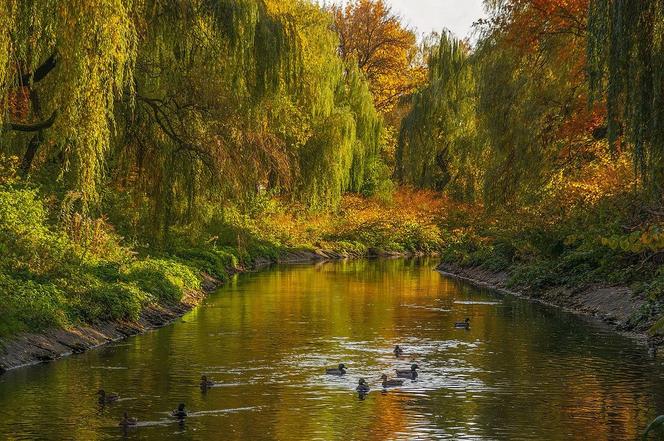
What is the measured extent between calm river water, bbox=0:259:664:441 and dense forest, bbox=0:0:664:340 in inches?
85.1

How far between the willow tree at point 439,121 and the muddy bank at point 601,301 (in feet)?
59.5

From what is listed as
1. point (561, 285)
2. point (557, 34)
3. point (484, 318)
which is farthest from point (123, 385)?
point (561, 285)

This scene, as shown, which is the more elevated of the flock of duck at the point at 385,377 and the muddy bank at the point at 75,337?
the muddy bank at the point at 75,337

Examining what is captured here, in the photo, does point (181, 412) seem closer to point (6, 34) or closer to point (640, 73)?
point (6, 34)

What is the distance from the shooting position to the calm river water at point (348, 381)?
15172 mm

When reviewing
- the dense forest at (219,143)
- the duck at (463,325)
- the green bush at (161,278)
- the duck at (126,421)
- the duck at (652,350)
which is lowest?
the duck at (126,421)

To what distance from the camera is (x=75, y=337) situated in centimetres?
2202

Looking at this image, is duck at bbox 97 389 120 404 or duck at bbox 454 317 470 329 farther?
duck at bbox 454 317 470 329

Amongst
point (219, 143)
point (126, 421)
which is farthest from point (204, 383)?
point (219, 143)

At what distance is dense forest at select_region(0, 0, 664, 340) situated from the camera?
17.6 metres

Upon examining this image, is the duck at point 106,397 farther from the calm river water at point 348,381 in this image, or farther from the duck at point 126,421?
the duck at point 126,421

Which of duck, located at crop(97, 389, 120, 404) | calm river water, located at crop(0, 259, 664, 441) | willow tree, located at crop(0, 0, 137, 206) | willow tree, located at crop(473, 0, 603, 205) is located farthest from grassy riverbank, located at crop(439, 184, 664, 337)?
duck, located at crop(97, 389, 120, 404)

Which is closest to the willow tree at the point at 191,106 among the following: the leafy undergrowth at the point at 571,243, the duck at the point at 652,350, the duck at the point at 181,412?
the leafy undergrowth at the point at 571,243

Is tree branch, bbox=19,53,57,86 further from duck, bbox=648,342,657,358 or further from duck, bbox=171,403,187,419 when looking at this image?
duck, bbox=648,342,657,358
